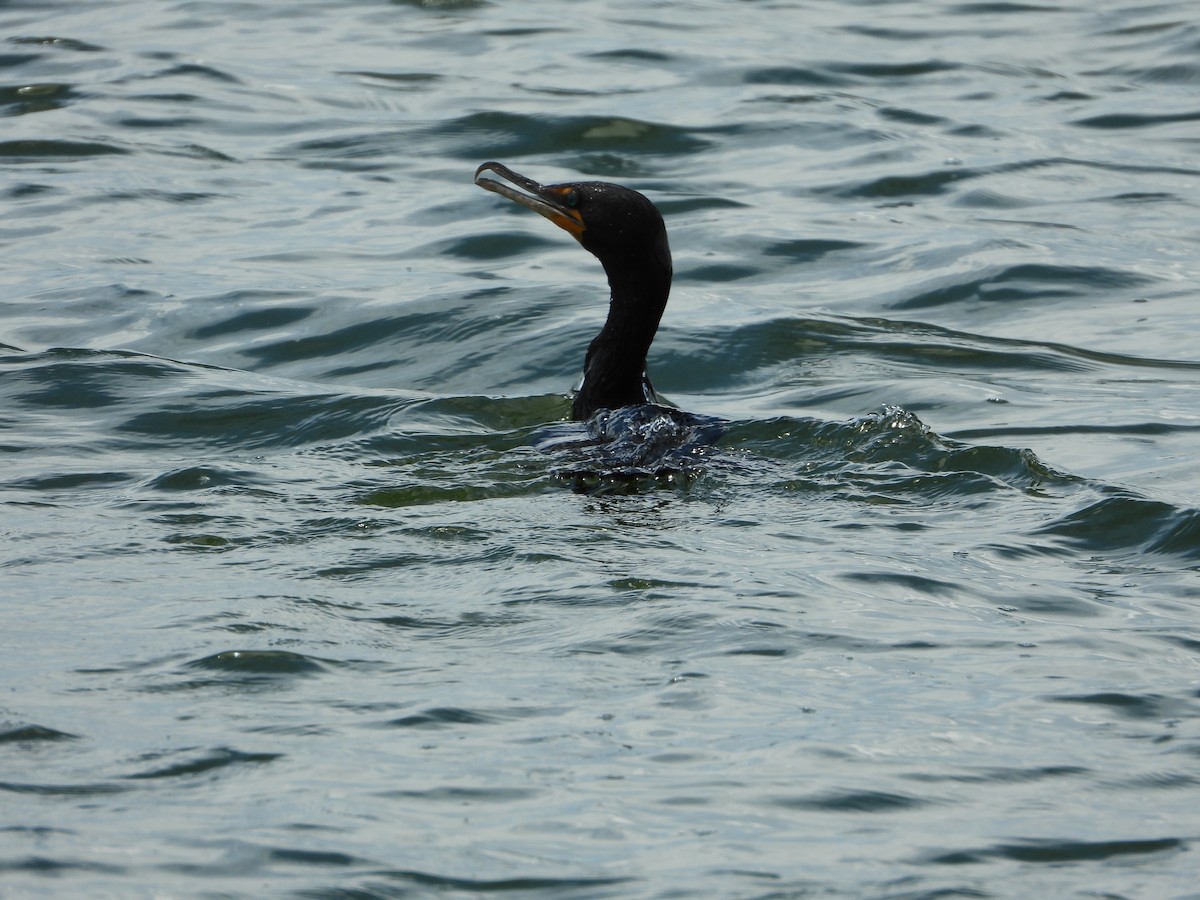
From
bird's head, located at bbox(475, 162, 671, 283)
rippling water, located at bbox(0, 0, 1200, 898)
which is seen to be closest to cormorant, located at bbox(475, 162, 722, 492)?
bird's head, located at bbox(475, 162, 671, 283)

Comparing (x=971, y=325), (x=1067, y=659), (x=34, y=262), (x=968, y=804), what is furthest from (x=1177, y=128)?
(x=968, y=804)

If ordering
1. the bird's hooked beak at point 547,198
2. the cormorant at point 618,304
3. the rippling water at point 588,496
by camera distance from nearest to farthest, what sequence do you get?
the rippling water at point 588,496, the cormorant at point 618,304, the bird's hooked beak at point 547,198

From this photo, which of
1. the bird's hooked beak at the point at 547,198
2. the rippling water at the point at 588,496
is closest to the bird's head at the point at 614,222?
the bird's hooked beak at the point at 547,198

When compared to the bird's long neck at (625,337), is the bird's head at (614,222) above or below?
above

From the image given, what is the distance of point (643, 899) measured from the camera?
12.0 feet

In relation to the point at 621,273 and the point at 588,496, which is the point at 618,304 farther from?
the point at 588,496

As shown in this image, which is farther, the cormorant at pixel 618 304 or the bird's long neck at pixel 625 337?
the bird's long neck at pixel 625 337

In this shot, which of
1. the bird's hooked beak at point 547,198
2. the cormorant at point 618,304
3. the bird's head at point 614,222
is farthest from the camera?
the bird's hooked beak at point 547,198

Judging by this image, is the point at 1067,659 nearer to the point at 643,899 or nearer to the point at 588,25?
the point at 643,899

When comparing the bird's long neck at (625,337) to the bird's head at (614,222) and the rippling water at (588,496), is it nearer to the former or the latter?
the bird's head at (614,222)

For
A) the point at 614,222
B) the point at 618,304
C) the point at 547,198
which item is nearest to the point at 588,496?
the point at 618,304

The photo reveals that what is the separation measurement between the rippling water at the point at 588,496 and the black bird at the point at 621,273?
45 cm

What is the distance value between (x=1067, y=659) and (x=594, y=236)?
3.19 metres

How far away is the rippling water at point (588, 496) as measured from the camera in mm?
3967
